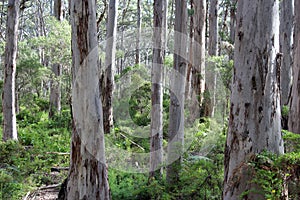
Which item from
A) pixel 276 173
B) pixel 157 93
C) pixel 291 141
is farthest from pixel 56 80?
pixel 276 173

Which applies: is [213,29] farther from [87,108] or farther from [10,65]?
[87,108]

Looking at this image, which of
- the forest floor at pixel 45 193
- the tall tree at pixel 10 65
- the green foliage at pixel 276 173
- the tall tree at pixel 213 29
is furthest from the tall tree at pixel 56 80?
the green foliage at pixel 276 173

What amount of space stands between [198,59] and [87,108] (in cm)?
842

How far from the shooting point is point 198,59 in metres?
12.3

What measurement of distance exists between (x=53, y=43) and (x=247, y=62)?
400 inches

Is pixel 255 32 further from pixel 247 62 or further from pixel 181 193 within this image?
pixel 181 193

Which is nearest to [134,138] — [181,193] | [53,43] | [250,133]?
[53,43]

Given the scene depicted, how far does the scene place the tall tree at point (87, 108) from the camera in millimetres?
4484

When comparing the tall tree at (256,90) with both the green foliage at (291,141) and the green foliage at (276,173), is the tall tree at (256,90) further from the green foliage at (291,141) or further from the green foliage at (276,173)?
the green foliage at (291,141)

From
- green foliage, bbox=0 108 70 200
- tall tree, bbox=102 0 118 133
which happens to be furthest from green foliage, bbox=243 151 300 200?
tall tree, bbox=102 0 118 133

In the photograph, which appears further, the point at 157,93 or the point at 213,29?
the point at 213,29

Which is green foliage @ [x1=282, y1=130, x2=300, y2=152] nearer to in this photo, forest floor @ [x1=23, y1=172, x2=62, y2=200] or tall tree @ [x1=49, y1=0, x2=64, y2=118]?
forest floor @ [x1=23, y1=172, x2=62, y2=200]

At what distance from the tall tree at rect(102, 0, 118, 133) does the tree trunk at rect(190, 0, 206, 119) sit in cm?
295

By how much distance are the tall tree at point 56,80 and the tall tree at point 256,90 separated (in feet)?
36.7
